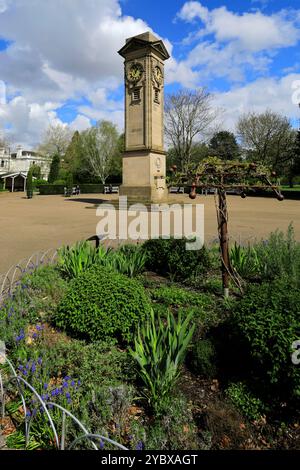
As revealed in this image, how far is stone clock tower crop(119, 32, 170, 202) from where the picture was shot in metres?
18.7

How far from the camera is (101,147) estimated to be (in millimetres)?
52250

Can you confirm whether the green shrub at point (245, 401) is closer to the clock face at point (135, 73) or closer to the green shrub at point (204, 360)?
the green shrub at point (204, 360)

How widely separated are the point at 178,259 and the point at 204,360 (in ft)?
8.39

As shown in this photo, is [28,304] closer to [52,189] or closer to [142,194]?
[142,194]

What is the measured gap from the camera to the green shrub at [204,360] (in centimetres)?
→ 279

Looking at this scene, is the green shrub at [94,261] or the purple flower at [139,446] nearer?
the purple flower at [139,446]

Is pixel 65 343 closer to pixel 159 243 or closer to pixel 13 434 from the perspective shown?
pixel 13 434

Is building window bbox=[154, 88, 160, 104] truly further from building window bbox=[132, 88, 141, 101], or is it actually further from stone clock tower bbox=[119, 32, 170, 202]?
building window bbox=[132, 88, 141, 101]

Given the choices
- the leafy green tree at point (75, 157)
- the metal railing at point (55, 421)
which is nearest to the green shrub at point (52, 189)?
the leafy green tree at point (75, 157)

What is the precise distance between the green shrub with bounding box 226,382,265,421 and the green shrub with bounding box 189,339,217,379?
265 millimetres

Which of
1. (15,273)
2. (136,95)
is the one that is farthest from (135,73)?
(15,273)

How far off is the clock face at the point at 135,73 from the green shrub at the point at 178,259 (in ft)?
53.1

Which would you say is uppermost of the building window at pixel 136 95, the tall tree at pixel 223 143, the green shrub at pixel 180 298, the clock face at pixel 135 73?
the tall tree at pixel 223 143
